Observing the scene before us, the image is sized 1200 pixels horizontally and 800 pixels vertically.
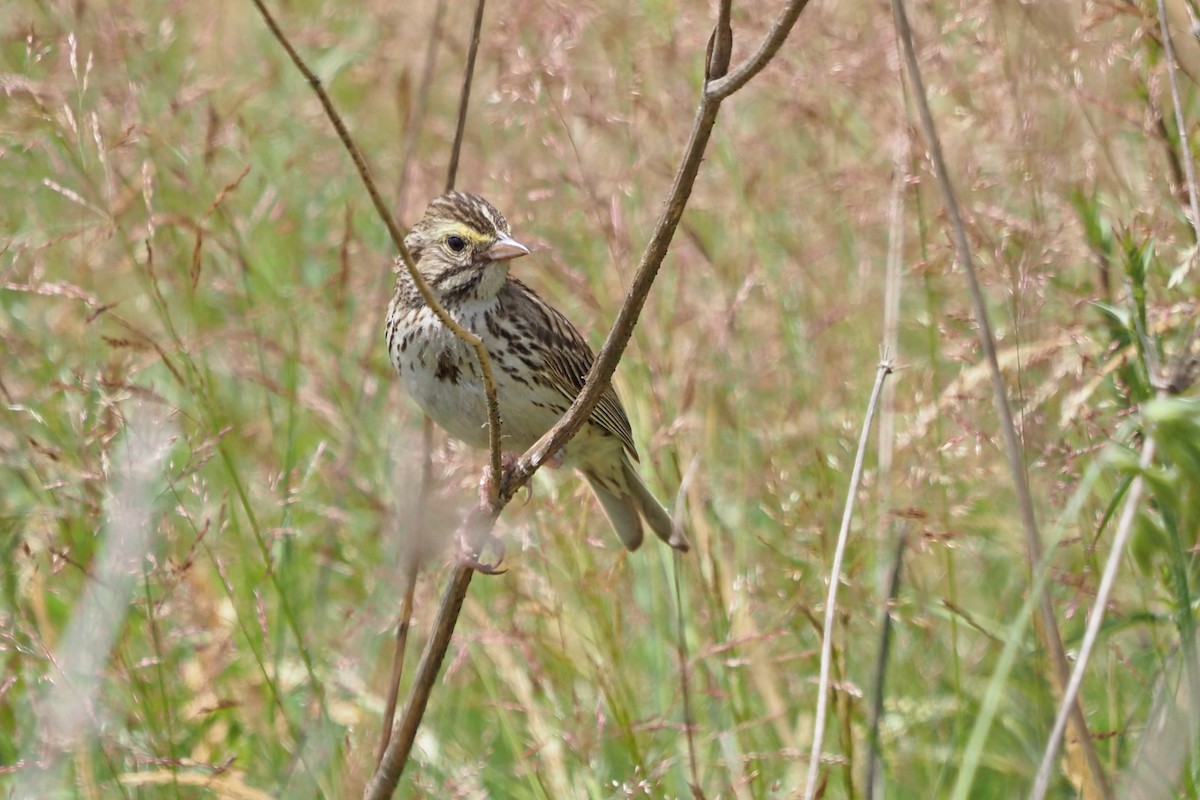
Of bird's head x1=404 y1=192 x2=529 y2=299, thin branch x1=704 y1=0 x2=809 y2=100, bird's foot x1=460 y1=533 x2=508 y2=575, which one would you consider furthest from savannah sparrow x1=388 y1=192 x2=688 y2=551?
thin branch x1=704 y1=0 x2=809 y2=100

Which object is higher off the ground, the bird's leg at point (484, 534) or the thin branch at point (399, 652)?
the bird's leg at point (484, 534)

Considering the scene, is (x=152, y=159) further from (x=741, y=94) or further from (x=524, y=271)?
→ (x=741, y=94)

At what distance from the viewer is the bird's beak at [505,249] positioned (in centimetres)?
277

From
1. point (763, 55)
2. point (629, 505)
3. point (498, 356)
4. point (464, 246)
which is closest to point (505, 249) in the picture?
point (464, 246)

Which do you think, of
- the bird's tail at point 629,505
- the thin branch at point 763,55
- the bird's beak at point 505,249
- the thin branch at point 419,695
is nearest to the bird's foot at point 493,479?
the thin branch at point 419,695

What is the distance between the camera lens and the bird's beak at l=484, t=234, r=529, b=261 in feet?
9.10

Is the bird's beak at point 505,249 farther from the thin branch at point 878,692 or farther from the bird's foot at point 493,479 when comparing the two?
the thin branch at point 878,692

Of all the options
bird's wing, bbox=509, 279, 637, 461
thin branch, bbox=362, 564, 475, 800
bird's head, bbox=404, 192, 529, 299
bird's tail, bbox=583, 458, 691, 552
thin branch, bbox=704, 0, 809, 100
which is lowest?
bird's tail, bbox=583, 458, 691, 552

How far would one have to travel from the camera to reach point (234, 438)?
11.8ft

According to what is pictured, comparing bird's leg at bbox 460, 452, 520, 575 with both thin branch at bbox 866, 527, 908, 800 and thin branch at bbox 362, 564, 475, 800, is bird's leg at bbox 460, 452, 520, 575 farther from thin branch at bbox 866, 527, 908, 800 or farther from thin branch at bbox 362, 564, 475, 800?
thin branch at bbox 866, 527, 908, 800

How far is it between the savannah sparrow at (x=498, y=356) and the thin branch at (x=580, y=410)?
79 centimetres

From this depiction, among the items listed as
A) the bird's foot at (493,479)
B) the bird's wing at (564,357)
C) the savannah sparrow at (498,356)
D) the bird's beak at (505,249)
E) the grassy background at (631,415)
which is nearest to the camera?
the bird's foot at (493,479)

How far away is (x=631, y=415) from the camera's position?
3.05m

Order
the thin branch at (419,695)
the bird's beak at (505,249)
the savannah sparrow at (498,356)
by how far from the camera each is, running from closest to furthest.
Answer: the thin branch at (419,695)
the bird's beak at (505,249)
the savannah sparrow at (498,356)
